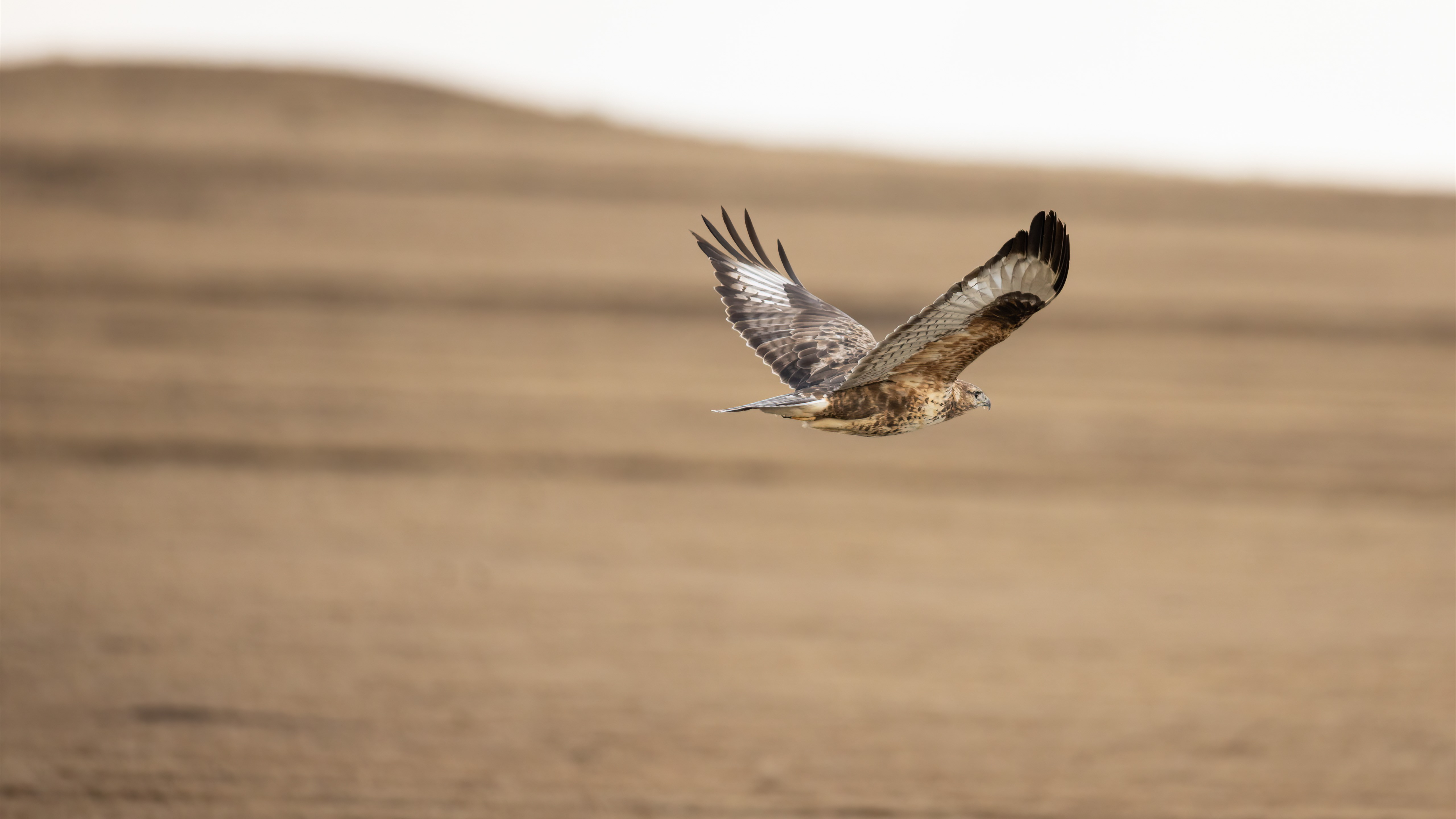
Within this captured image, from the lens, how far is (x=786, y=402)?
4.01 meters

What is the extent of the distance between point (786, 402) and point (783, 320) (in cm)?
176

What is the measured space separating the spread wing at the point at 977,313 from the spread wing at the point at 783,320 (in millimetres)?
403

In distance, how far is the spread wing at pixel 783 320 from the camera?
16.8ft

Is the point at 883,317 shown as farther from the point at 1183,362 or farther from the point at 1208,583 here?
the point at 1208,583

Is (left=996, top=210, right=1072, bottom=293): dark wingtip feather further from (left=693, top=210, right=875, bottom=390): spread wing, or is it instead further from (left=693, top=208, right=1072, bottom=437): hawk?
(left=693, top=210, right=875, bottom=390): spread wing

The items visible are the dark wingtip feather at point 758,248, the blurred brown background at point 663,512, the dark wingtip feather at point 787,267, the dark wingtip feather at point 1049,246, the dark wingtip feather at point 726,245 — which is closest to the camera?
the dark wingtip feather at point 1049,246

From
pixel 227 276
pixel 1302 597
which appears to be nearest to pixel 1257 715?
pixel 1302 597

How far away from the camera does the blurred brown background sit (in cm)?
1200

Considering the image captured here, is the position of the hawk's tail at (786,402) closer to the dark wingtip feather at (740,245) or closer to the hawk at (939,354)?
the hawk at (939,354)

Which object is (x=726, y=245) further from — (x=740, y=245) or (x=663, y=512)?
(x=663, y=512)

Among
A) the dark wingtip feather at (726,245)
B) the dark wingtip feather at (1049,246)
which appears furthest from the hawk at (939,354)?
the dark wingtip feather at (726,245)

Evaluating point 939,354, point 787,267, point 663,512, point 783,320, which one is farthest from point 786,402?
point 663,512

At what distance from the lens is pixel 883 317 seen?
79.7 ft

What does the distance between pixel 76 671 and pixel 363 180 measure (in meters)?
20.8
